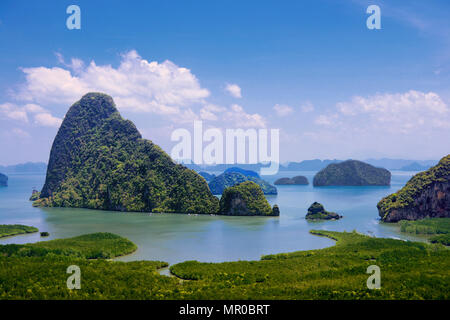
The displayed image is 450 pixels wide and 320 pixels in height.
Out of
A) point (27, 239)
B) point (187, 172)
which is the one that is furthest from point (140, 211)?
point (27, 239)

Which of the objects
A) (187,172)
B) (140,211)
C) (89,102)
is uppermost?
(89,102)

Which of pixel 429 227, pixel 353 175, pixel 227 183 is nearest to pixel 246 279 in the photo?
pixel 429 227

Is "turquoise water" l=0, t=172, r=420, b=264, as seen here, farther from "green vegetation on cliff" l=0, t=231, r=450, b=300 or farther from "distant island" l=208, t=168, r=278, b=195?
"distant island" l=208, t=168, r=278, b=195

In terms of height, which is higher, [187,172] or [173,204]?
[187,172]

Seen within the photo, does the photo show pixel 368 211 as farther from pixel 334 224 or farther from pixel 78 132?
pixel 78 132

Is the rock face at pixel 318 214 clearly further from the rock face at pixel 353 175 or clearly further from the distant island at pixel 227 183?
the rock face at pixel 353 175

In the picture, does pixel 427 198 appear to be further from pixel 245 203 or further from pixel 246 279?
pixel 246 279
